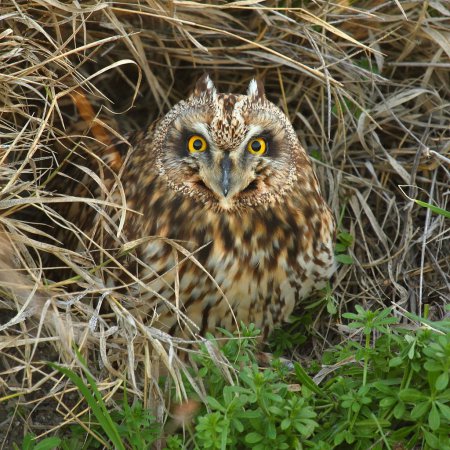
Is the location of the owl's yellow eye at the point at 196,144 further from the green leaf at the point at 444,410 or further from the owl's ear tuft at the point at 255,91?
the green leaf at the point at 444,410

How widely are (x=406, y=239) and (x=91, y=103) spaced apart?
122 cm

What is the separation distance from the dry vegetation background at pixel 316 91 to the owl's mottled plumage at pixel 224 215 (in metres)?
0.19

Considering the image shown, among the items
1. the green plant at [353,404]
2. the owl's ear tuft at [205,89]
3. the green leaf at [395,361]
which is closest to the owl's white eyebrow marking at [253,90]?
the owl's ear tuft at [205,89]

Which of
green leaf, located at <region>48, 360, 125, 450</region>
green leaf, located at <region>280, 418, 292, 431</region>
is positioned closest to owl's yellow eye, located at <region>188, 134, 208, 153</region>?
green leaf, located at <region>48, 360, 125, 450</region>

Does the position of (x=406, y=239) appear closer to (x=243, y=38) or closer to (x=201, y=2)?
(x=243, y=38)

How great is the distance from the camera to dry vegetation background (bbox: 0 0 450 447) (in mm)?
2809

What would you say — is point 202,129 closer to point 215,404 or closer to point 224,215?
point 224,215

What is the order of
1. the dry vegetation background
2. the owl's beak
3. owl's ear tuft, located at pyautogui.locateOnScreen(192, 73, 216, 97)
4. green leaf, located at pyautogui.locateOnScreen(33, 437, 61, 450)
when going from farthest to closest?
1. the dry vegetation background
2. owl's ear tuft, located at pyautogui.locateOnScreen(192, 73, 216, 97)
3. the owl's beak
4. green leaf, located at pyautogui.locateOnScreen(33, 437, 61, 450)

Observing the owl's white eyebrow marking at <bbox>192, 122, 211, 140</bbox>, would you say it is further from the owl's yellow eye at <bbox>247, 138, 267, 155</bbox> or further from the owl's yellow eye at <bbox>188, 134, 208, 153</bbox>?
the owl's yellow eye at <bbox>247, 138, 267, 155</bbox>

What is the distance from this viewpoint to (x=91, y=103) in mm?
3373

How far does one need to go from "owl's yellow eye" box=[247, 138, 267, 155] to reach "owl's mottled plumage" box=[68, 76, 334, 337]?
16 millimetres

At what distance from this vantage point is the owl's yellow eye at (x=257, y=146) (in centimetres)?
259

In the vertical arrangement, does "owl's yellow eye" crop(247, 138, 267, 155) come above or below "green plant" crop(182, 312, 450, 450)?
above

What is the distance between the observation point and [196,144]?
8.52ft
